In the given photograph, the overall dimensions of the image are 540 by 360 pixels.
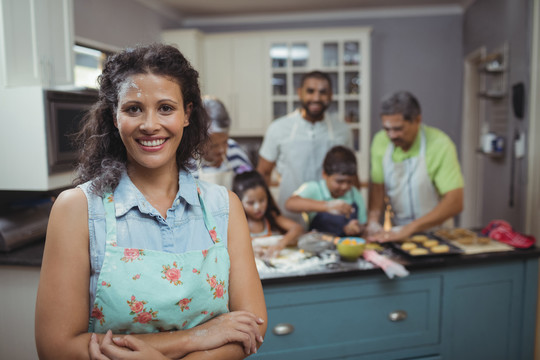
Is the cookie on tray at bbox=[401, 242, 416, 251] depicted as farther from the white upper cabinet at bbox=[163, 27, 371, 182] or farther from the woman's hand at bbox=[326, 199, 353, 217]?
the white upper cabinet at bbox=[163, 27, 371, 182]

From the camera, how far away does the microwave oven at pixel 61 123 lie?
7.09 feet

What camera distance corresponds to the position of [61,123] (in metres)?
2.23

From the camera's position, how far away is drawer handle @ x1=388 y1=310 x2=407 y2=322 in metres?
1.93

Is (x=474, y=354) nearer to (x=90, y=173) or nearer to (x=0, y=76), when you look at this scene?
(x=90, y=173)

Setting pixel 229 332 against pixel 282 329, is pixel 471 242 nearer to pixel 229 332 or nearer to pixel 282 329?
pixel 282 329

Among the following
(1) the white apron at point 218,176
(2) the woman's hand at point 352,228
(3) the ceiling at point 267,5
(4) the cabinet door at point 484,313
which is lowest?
(4) the cabinet door at point 484,313

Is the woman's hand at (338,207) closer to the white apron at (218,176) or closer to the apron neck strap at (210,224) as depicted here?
the white apron at (218,176)

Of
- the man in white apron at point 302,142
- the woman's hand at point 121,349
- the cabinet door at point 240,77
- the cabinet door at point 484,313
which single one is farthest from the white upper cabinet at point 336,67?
the woman's hand at point 121,349

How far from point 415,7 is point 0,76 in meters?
4.47

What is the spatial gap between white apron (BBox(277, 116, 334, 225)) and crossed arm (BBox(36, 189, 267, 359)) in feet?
5.76

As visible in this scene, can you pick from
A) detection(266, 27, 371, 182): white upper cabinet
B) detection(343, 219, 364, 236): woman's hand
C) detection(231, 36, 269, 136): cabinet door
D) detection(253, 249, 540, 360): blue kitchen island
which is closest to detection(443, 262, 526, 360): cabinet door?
detection(253, 249, 540, 360): blue kitchen island

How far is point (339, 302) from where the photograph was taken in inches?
73.2

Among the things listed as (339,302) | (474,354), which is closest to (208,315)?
(339,302)

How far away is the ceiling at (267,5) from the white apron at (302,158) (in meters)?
2.57
